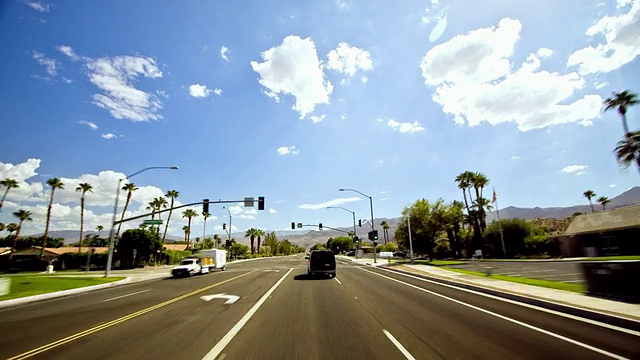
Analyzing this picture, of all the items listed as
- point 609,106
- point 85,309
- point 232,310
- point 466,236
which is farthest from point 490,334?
point 466,236

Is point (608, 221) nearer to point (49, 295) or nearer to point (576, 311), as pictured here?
point (576, 311)

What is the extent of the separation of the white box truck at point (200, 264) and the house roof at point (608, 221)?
49.8 meters

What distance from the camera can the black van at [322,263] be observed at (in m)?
25.0

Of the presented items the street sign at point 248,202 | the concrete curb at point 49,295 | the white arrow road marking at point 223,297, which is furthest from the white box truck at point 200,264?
the white arrow road marking at point 223,297

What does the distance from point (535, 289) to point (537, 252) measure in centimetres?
4668

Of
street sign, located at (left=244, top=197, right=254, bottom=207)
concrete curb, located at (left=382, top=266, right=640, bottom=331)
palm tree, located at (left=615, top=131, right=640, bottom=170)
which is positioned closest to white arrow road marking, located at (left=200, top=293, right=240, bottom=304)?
concrete curb, located at (left=382, top=266, right=640, bottom=331)

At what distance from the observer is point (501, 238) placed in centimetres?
5584

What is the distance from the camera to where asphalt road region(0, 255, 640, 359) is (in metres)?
6.48

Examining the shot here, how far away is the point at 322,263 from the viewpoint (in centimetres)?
2514

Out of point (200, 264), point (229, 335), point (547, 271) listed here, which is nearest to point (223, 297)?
point (229, 335)

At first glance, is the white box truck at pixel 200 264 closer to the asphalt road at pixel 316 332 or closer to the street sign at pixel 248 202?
the street sign at pixel 248 202

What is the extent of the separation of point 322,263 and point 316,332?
1715 cm

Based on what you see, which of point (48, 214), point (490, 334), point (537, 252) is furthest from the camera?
point (48, 214)

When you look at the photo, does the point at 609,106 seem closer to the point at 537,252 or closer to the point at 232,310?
the point at 537,252
